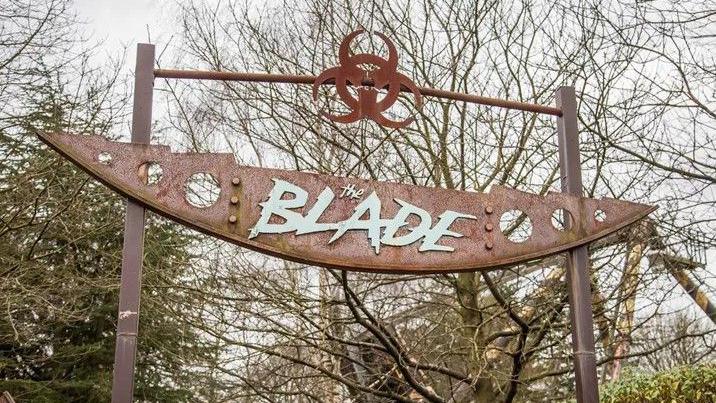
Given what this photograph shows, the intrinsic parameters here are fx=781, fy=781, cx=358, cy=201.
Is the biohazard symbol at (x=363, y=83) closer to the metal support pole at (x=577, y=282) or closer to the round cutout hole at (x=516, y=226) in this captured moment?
the metal support pole at (x=577, y=282)

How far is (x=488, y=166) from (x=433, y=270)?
4552 millimetres

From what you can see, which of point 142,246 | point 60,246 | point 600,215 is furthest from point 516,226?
point 60,246

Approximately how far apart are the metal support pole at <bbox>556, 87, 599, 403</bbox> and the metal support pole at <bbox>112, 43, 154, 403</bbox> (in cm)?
194

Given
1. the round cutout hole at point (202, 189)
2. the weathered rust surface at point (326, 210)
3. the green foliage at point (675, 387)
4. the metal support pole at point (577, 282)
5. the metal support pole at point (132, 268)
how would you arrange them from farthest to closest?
the round cutout hole at point (202, 189)
the green foliage at point (675, 387)
the metal support pole at point (577, 282)
the weathered rust surface at point (326, 210)
the metal support pole at point (132, 268)

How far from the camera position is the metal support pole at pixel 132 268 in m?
2.99

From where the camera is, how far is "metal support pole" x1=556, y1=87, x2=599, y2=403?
11.5 feet

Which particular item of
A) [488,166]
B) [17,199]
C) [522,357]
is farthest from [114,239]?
[522,357]

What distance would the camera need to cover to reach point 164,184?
3174 mm

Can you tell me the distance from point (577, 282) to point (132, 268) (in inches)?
79.1

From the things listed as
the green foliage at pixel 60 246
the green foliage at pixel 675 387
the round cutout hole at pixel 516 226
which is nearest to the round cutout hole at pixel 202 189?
the green foliage at pixel 60 246

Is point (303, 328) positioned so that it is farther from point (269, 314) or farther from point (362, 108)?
point (362, 108)

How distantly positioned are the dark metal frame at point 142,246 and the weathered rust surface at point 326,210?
0.42ft

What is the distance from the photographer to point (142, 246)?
317 centimetres

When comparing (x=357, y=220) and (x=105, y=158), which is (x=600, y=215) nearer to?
(x=357, y=220)
